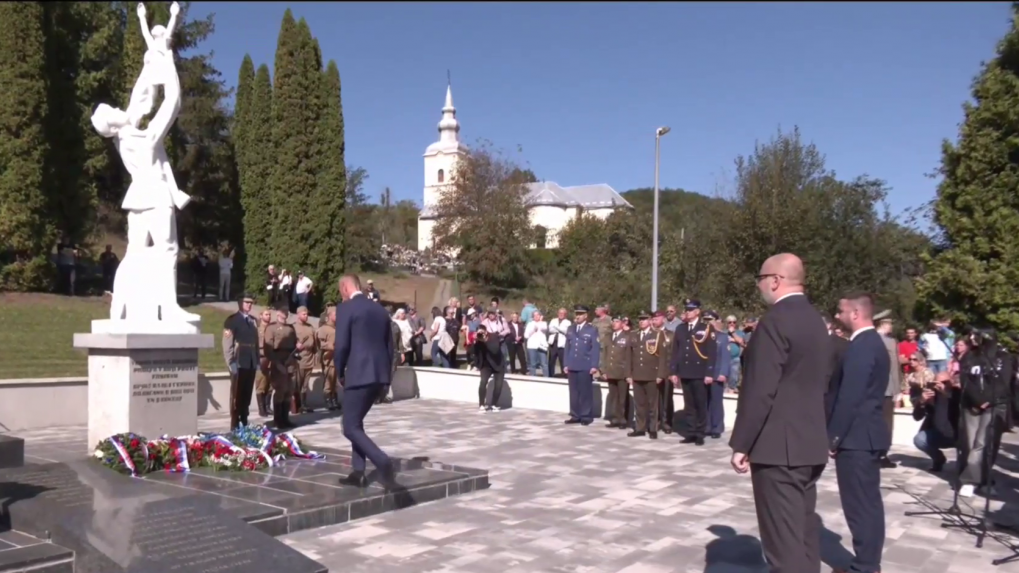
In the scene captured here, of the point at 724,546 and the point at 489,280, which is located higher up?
the point at 489,280

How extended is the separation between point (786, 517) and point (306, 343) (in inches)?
445

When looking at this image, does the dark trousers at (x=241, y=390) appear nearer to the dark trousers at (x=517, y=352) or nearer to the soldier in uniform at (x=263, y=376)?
the soldier in uniform at (x=263, y=376)

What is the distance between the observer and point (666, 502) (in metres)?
8.39

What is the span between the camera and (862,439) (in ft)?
18.7

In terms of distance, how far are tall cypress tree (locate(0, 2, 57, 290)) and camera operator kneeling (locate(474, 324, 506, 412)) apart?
15.0m

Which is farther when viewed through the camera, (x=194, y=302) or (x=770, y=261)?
(x=194, y=302)

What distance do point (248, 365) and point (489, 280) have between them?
99.8 ft

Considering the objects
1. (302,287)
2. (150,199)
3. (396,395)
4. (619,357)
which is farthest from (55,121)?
(619,357)

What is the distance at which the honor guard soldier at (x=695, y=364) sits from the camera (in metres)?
12.4

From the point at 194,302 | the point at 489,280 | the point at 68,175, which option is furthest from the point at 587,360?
the point at 489,280

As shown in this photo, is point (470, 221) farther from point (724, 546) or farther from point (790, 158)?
point (724, 546)

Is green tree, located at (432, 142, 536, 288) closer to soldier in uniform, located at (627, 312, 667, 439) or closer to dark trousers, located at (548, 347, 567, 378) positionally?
dark trousers, located at (548, 347, 567, 378)

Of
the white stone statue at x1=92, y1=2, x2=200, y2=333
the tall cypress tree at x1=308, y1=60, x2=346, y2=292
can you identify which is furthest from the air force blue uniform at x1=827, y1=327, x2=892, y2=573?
the tall cypress tree at x1=308, y1=60, x2=346, y2=292

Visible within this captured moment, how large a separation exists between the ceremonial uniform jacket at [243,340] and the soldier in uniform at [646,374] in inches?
221
